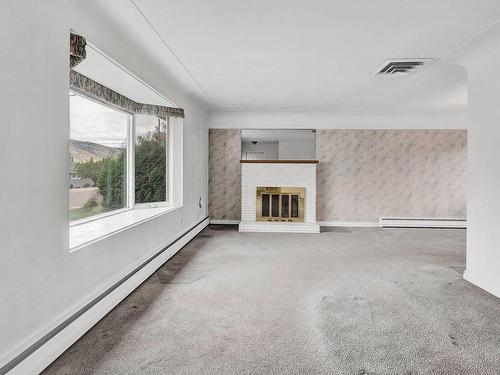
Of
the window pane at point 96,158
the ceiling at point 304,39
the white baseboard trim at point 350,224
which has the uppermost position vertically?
the ceiling at point 304,39

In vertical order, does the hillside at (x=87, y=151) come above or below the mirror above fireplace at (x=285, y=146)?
below

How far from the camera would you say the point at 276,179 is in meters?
7.04

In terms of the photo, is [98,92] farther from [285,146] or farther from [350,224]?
[350,224]

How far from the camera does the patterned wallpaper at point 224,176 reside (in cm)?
736

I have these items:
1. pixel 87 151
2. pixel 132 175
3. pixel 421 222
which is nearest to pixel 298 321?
pixel 87 151

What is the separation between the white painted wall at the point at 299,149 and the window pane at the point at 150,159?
2867mm

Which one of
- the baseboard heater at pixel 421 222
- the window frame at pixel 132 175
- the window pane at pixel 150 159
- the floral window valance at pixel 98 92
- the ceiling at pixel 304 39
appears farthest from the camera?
the baseboard heater at pixel 421 222

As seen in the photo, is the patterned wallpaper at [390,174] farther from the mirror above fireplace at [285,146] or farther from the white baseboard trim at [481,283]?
the white baseboard trim at [481,283]

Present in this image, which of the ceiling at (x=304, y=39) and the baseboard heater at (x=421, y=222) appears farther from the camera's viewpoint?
the baseboard heater at (x=421, y=222)

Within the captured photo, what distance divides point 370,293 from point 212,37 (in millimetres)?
2714

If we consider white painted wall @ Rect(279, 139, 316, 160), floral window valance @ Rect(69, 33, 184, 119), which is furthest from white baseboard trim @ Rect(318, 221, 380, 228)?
floral window valance @ Rect(69, 33, 184, 119)

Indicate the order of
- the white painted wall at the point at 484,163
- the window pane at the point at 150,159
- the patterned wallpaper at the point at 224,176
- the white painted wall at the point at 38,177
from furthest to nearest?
the patterned wallpaper at the point at 224,176, the window pane at the point at 150,159, the white painted wall at the point at 484,163, the white painted wall at the point at 38,177

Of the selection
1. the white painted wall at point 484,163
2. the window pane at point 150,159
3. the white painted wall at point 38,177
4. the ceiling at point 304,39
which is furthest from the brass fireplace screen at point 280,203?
the white painted wall at point 38,177

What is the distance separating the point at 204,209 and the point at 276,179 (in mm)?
Answer: 1569
